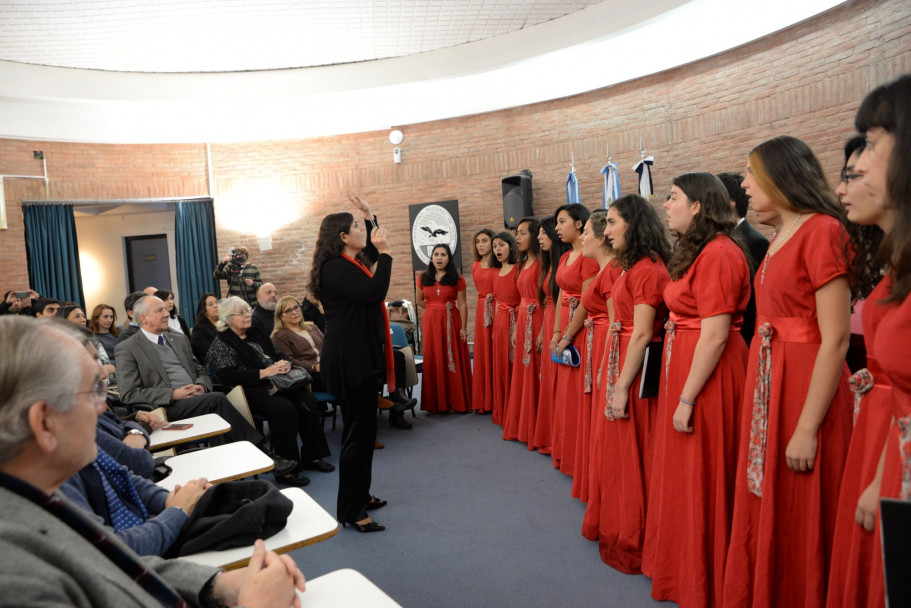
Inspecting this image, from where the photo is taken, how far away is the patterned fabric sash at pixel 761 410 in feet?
6.89

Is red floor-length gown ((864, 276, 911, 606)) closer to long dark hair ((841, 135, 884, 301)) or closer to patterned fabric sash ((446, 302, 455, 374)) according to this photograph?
long dark hair ((841, 135, 884, 301))

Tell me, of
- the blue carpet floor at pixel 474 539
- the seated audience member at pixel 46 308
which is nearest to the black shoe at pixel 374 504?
the blue carpet floor at pixel 474 539

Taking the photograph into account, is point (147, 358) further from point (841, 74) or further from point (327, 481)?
point (841, 74)

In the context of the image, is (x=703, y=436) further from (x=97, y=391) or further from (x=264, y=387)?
(x=264, y=387)

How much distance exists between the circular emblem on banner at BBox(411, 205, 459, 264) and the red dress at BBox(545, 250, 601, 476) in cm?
540

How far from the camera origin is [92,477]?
1.97 metres

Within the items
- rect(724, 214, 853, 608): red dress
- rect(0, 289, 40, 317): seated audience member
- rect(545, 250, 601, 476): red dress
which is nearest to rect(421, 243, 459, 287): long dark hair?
rect(545, 250, 601, 476): red dress

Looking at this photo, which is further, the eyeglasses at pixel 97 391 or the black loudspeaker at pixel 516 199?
the black loudspeaker at pixel 516 199

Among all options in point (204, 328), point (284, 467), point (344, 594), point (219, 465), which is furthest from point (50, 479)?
point (204, 328)

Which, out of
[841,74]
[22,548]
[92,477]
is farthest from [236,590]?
[841,74]

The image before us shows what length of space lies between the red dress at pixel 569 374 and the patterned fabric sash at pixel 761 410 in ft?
6.49

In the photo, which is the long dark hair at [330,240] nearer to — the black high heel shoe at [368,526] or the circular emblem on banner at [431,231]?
the black high heel shoe at [368,526]

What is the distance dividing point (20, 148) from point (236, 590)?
10243 mm

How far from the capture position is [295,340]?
5.64 meters
